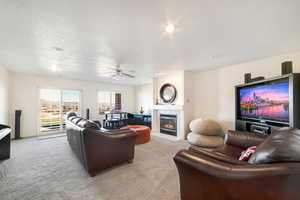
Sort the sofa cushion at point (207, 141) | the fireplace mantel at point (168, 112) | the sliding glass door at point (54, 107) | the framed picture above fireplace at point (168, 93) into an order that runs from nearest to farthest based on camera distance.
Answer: the sofa cushion at point (207, 141)
the fireplace mantel at point (168, 112)
the framed picture above fireplace at point (168, 93)
the sliding glass door at point (54, 107)

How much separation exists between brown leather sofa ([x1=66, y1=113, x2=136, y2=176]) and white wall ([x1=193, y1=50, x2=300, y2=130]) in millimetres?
2977

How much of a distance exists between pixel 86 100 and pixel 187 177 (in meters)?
5.99

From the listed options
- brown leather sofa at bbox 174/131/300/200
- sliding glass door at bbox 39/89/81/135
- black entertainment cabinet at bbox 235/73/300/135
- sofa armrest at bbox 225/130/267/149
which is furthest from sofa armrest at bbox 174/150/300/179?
sliding glass door at bbox 39/89/81/135

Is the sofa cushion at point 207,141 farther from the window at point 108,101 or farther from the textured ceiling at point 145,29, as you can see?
the window at point 108,101

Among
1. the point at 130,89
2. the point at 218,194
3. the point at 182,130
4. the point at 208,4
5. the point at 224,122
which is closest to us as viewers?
the point at 218,194

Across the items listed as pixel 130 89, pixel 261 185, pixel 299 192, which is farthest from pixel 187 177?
pixel 130 89

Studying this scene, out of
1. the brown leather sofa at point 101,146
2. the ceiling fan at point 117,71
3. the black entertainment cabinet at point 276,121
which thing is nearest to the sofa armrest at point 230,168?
the brown leather sofa at point 101,146

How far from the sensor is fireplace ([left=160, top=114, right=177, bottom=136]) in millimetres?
4781

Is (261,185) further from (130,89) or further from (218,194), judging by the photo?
(130,89)

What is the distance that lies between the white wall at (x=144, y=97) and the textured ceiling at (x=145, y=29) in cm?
393

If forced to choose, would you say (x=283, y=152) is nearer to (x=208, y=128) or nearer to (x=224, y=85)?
(x=208, y=128)

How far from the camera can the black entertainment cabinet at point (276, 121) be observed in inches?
78.7

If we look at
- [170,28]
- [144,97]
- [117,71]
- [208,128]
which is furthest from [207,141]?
[144,97]

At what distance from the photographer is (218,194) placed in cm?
107
